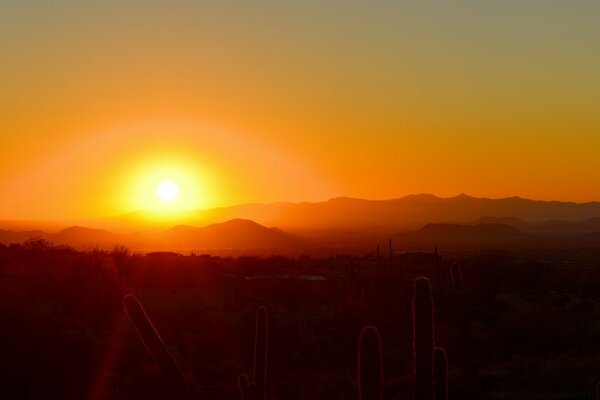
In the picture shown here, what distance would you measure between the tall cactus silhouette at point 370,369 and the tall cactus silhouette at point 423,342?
0.56m

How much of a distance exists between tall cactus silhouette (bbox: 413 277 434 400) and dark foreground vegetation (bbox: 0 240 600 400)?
14mm

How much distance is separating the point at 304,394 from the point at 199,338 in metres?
10.5

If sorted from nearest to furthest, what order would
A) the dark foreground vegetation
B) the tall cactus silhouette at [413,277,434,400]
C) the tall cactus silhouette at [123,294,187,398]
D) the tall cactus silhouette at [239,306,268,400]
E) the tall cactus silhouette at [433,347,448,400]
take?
the tall cactus silhouette at [123,294,187,398], the tall cactus silhouette at [413,277,434,400], the tall cactus silhouette at [239,306,268,400], the tall cactus silhouette at [433,347,448,400], the dark foreground vegetation

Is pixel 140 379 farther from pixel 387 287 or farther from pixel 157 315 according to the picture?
pixel 387 287

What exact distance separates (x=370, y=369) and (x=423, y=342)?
96 centimetres

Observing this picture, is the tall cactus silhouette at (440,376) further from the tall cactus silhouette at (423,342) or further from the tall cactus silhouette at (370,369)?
the tall cactus silhouette at (370,369)

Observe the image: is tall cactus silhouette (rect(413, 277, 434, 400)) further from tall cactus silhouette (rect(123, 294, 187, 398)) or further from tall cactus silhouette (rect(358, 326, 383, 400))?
tall cactus silhouette (rect(123, 294, 187, 398))

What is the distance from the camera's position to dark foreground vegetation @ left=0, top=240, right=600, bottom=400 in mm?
24219

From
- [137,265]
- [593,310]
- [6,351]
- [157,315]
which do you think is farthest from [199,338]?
[593,310]

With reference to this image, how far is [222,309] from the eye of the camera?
4072 cm

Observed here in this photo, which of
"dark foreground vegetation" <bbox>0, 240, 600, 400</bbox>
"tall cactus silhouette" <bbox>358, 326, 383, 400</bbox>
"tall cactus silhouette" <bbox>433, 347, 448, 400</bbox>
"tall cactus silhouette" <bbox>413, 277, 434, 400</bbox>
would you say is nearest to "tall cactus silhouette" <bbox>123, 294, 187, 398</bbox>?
"dark foreground vegetation" <bbox>0, 240, 600, 400</bbox>

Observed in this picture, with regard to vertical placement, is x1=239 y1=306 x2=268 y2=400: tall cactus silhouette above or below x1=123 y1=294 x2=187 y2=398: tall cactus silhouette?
below

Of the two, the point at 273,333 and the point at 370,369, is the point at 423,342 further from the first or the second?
the point at 273,333

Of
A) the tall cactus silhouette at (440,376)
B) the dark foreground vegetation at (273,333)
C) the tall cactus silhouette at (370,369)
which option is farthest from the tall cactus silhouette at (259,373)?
the tall cactus silhouette at (370,369)
